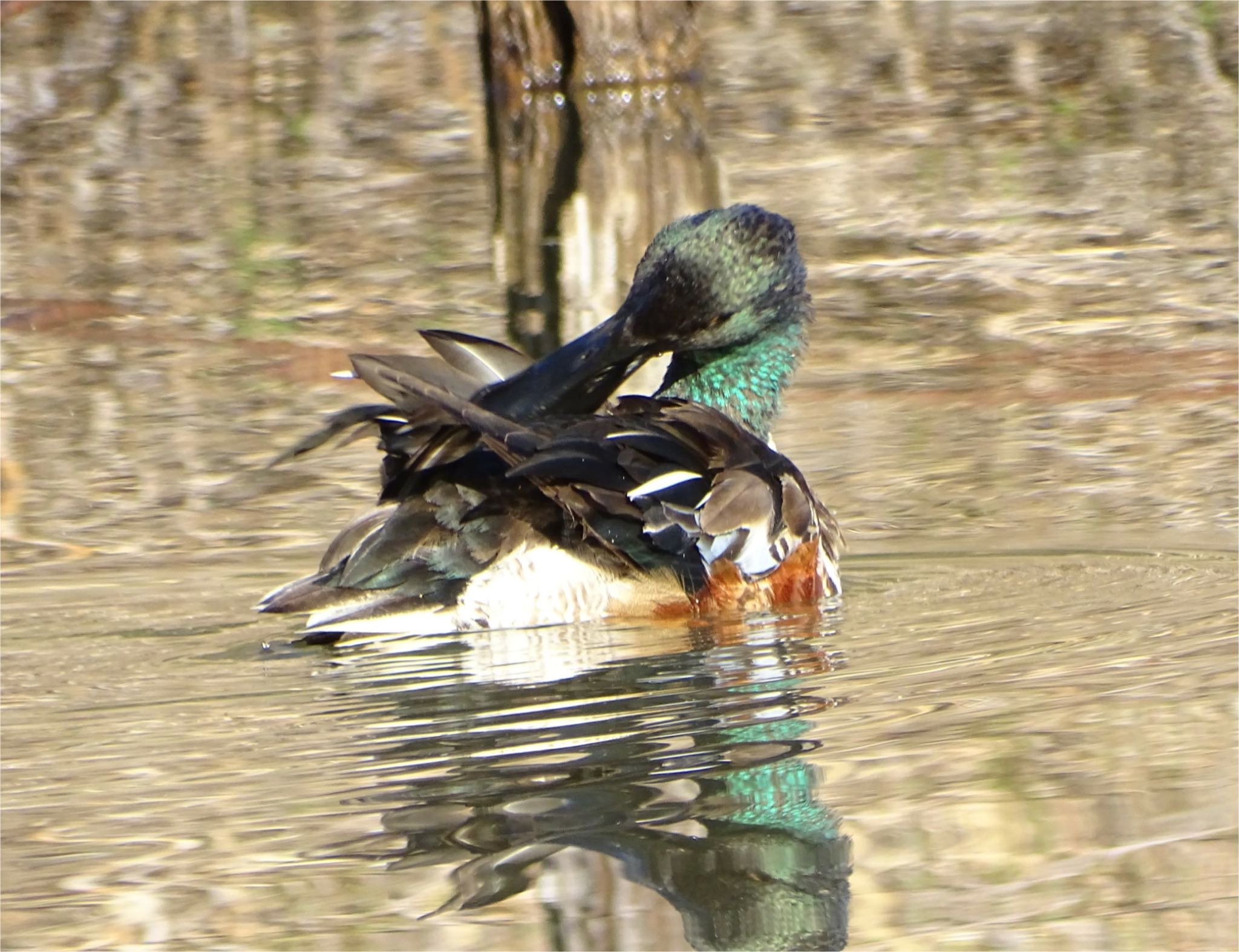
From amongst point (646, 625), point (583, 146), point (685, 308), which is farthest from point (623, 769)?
point (583, 146)

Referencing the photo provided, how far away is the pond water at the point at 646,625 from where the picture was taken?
3496mm

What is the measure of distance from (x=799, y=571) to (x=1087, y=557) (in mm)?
869

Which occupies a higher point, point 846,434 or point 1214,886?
point 1214,886

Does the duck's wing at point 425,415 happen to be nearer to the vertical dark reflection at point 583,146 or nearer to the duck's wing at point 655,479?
the duck's wing at point 655,479

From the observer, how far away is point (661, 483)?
5.12 meters

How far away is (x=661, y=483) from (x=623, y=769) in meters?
1.26

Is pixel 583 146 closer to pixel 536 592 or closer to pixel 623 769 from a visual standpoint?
pixel 536 592

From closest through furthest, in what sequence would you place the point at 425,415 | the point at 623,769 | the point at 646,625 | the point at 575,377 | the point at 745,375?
1. the point at 623,769
2. the point at 425,415
3. the point at 646,625
4. the point at 575,377
5. the point at 745,375

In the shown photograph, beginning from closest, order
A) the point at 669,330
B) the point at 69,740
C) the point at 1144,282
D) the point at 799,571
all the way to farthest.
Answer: the point at 69,740, the point at 799,571, the point at 669,330, the point at 1144,282

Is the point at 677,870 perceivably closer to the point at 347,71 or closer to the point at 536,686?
the point at 536,686

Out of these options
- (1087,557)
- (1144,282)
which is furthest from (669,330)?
(1144,282)

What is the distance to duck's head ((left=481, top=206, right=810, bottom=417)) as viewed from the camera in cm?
566

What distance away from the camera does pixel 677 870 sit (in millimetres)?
3463

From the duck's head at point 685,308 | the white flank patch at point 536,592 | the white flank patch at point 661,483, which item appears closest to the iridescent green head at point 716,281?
the duck's head at point 685,308
